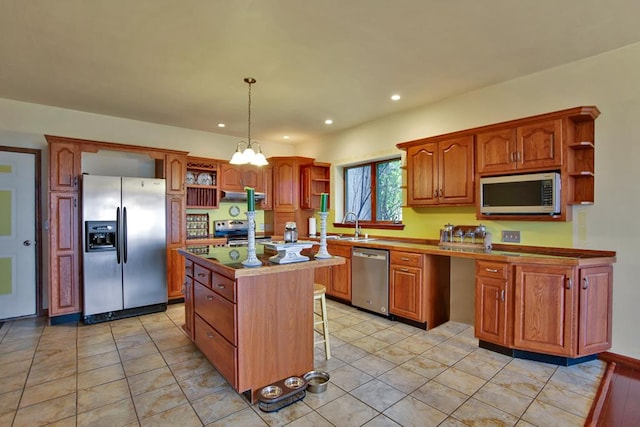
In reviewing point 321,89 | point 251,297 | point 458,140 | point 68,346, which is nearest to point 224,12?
point 321,89

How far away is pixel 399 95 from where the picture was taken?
3791 mm

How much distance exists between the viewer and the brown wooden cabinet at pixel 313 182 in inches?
215

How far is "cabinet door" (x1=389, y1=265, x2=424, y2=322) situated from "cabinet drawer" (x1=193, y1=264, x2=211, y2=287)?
211cm

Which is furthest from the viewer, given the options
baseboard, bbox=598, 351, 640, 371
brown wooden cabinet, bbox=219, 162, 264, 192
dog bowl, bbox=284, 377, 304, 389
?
brown wooden cabinet, bbox=219, 162, 264, 192

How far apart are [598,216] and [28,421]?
4.49 meters

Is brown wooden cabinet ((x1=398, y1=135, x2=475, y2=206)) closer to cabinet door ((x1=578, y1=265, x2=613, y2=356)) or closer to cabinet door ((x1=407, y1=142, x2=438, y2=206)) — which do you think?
cabinet door ((x1=407, y1=142, x2=438, y2=206))

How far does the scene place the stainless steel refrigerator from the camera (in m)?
3.79

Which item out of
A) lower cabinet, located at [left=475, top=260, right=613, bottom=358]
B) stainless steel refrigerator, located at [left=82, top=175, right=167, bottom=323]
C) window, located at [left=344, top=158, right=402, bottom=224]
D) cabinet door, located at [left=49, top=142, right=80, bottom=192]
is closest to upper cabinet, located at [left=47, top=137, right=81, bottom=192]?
cabinet door, located at [left=49, top=142, right=80, bottom=192]

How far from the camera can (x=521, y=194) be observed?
3.08 metres

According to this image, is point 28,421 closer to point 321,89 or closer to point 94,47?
point 94,47

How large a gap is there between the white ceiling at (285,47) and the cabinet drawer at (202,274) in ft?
6.04

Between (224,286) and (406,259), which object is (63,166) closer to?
(224,286)

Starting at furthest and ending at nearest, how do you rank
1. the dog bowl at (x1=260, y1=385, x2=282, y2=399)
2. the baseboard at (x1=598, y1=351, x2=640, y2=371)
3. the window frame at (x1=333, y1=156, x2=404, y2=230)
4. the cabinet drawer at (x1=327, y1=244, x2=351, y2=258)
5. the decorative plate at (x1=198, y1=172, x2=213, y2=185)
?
the decorative plate at (x1=198, y1=172, x2=213, y2=185)
the window frame at (x1=333, y1=156, x2=404, y2=230)
the cabinet drawer at (x1=327, y1=244, x2=351, y2=258)
the baseboard at (x1=598, y1=351, x2=640, y2=371)
the dog bowl at (x1=260, y1=385, x2=282, y2=399)

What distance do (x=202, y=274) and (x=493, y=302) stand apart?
8.48 ft
